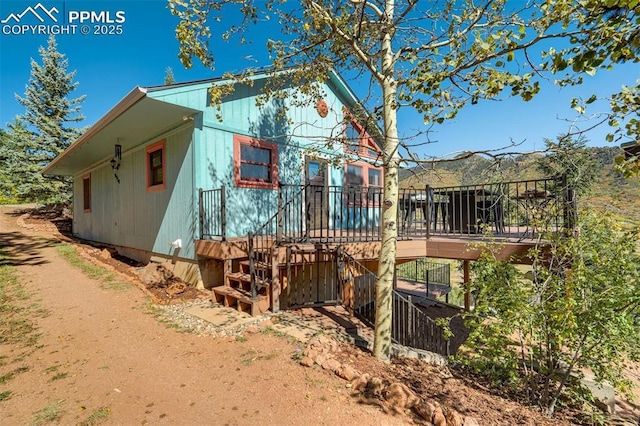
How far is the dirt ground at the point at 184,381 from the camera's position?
2.66 m

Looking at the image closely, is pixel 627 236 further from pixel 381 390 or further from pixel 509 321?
pixel 381 390

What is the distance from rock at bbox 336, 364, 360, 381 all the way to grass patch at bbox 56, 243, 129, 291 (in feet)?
17.6

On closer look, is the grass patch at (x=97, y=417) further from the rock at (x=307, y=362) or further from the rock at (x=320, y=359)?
the rock at (x=320, y=359)

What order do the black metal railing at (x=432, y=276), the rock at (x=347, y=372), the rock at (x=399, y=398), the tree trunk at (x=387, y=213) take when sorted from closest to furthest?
the rock at (x=399, y=398), the rock at (x=347, y=372), the tree trunk at (x=387, y=213), the black metal railing at (x=432, y=276)

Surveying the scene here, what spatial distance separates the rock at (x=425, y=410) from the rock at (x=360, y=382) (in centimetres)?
55

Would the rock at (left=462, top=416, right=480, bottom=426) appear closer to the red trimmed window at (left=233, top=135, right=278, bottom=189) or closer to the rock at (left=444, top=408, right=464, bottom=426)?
the rock at (left=444, top=408, right=464, bottom=426)

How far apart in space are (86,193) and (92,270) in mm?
7776

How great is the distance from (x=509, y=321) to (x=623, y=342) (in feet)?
3.61

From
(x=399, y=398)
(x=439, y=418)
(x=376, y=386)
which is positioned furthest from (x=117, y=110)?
(x=439, y=418)

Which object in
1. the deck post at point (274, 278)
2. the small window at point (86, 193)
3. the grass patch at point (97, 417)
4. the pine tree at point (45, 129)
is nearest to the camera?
the grass patch at point (97, 417)

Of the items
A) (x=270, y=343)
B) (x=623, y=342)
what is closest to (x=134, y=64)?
(x=270, y=343)

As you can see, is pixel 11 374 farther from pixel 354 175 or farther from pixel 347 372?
pixel 354 175

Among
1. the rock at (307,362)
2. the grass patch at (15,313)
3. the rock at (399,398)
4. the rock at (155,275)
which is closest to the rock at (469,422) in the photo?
the rock at (399,398)

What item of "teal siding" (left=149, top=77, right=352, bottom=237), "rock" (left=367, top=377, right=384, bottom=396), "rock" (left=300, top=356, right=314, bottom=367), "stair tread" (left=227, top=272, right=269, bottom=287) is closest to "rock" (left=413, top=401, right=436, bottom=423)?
"rock" (left=367, top=377, right=384, bottom=396)
